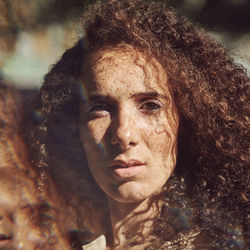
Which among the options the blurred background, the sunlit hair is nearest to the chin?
the sunlit hair

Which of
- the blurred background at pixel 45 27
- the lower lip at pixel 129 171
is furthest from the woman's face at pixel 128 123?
the blurred background at pixel 45 27

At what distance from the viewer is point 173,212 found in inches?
60.0

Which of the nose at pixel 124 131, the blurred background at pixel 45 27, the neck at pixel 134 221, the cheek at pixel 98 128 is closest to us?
the nose at pixel 124 131

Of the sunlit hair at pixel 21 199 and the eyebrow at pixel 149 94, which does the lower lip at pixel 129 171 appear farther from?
the sunlit hair at pixel 21 199

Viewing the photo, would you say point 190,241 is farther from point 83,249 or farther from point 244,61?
point 244,61

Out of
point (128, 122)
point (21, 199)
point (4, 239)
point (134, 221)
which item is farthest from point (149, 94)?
point (4, 239)

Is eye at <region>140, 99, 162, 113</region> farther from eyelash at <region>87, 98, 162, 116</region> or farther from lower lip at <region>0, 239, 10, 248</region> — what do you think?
lower lip at <region>0, 239, 10, 248</region>

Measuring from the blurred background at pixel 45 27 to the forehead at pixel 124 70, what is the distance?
54 cm

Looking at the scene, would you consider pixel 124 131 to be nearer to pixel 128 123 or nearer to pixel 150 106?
pixel 128 123

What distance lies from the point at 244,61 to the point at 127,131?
886 mm

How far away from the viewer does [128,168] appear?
129cm

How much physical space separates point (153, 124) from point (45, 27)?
1.28 m

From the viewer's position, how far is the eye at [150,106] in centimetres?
134

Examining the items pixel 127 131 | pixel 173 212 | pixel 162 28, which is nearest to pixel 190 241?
pixel 173 212
